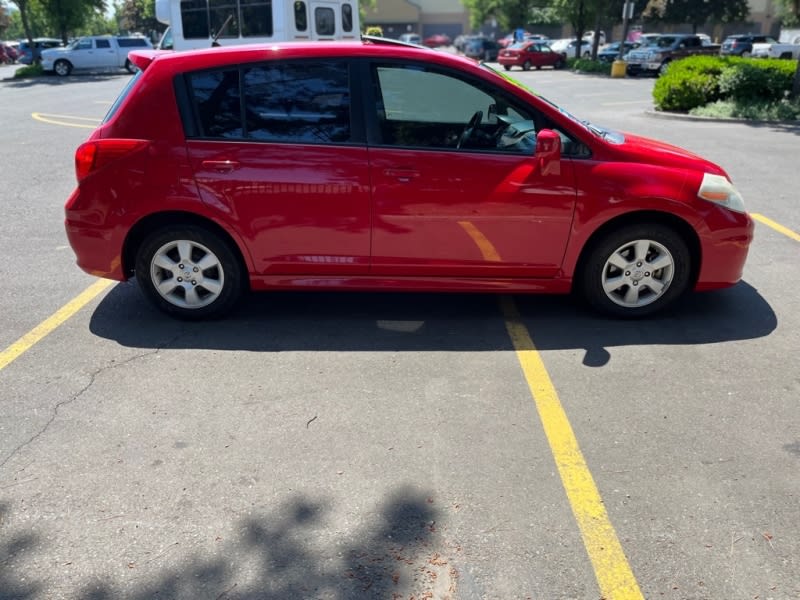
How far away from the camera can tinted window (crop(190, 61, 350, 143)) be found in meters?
4.65

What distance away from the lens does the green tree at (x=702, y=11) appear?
43906 mm

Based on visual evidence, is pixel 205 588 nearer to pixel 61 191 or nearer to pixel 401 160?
pixel 401 160

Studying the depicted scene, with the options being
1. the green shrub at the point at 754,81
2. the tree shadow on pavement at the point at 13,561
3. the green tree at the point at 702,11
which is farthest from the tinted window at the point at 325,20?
the green tree at the point at 702,11

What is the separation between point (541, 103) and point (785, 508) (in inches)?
110

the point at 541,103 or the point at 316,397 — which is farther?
the point at 541,103

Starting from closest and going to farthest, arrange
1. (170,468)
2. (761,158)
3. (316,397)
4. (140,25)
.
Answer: (170,468), (316,397), (761,158), (140,25)

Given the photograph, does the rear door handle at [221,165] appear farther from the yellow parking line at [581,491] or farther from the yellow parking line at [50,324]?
the yellow parking line at [581,491]

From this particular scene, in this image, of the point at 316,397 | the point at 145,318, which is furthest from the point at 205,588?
the point at 145,318

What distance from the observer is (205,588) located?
8.59 ft

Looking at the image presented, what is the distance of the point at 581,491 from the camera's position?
10.4 ft

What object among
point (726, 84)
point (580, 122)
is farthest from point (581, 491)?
point (726, 84)

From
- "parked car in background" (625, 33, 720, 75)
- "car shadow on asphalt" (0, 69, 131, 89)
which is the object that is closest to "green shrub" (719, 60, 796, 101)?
"parked car in background" (625, 33, 720, 75)

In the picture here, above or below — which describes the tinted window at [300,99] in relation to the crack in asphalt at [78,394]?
above

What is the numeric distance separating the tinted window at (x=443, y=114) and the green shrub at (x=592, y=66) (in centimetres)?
2967
